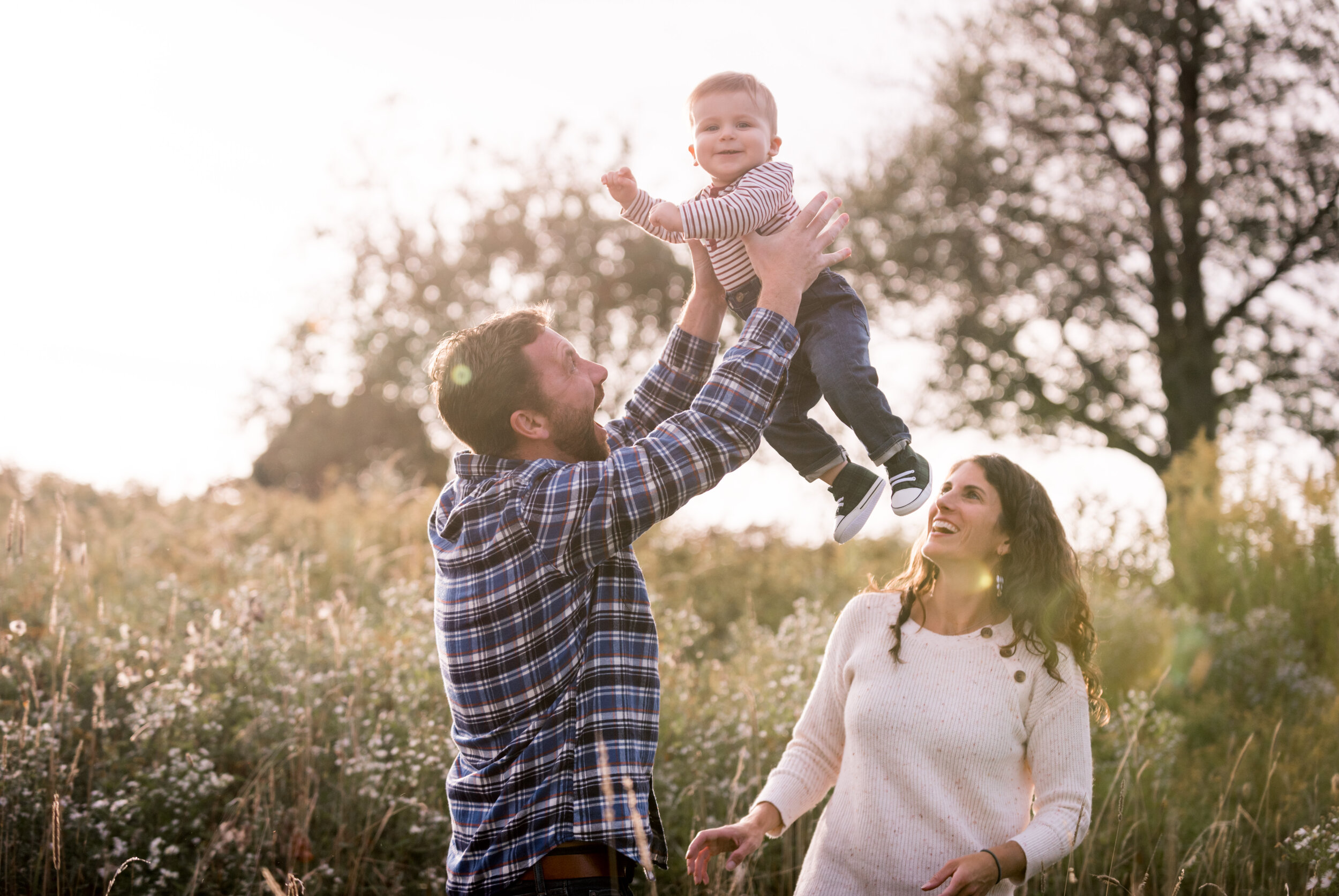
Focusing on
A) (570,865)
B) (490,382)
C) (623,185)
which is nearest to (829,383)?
(623,185)

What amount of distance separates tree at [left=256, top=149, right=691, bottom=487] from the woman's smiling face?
12297mm

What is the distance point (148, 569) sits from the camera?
6.79m

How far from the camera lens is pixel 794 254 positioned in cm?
267

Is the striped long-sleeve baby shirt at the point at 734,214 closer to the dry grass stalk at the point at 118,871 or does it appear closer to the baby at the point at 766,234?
the baby at the point at 766,234

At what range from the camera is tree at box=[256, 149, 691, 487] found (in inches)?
634

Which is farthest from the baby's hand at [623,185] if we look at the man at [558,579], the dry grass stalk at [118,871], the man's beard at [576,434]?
the dry grass stalk at [118,871]

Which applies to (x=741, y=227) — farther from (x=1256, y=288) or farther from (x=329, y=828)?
(x=1256, y=288)

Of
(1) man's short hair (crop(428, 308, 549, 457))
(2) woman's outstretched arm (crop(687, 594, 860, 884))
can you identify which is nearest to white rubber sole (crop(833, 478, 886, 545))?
(2) woman's outstretched arm (crop(687, 594, 860, 884))

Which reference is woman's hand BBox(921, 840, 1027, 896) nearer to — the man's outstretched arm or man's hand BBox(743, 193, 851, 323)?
the man's outstretched arm

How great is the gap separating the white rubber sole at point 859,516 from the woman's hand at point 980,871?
0.87m

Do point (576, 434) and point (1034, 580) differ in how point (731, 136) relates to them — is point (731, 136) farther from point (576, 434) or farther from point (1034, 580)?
point (1034, 580)

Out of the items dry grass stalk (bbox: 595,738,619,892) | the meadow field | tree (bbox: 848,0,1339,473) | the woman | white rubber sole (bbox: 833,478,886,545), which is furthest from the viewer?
tree (bbox: 848,0,1339,473)

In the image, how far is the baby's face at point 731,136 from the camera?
9.29 feet

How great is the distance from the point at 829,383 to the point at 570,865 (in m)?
1.39
